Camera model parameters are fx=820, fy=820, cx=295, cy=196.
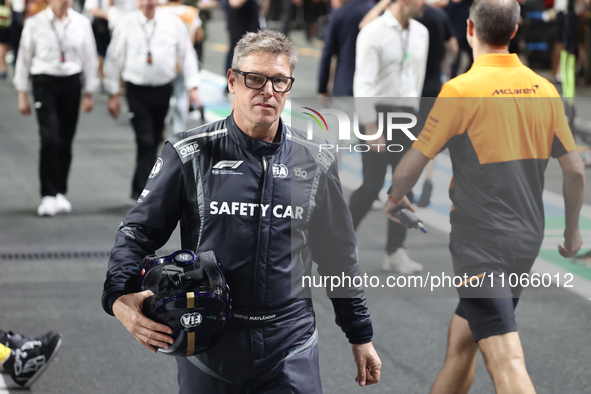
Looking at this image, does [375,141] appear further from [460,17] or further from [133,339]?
[460,17]

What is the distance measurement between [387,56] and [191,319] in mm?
4286

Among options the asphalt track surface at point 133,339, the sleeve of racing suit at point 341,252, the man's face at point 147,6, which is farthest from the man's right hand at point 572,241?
the man's face at point 147,6

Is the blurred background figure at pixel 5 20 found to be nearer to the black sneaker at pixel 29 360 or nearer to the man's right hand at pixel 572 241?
the black sneaker at pixel 29 360

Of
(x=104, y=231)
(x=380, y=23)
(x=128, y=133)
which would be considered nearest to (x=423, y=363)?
(x=380, y=23)

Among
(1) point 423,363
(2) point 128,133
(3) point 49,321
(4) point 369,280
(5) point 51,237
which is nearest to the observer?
(4) point 369,280

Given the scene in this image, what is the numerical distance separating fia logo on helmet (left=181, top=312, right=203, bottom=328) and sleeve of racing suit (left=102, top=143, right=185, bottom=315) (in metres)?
0.29

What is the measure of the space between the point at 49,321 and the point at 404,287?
282cm

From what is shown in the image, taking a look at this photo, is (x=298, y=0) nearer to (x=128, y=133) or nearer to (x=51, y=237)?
(x=128, y=133)

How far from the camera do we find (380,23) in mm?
6504

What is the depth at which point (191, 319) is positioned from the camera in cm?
266

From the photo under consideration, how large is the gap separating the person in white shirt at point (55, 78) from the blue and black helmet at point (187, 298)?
577 cm

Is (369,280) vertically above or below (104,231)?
above

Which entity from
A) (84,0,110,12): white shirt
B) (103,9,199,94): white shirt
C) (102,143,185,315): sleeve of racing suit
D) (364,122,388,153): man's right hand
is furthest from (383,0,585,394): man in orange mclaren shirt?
(84,0,110,12): white shirt

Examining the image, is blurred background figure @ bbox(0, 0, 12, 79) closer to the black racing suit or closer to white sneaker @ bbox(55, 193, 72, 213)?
white sneaker @ bbox(55, 193, 72, 213)
